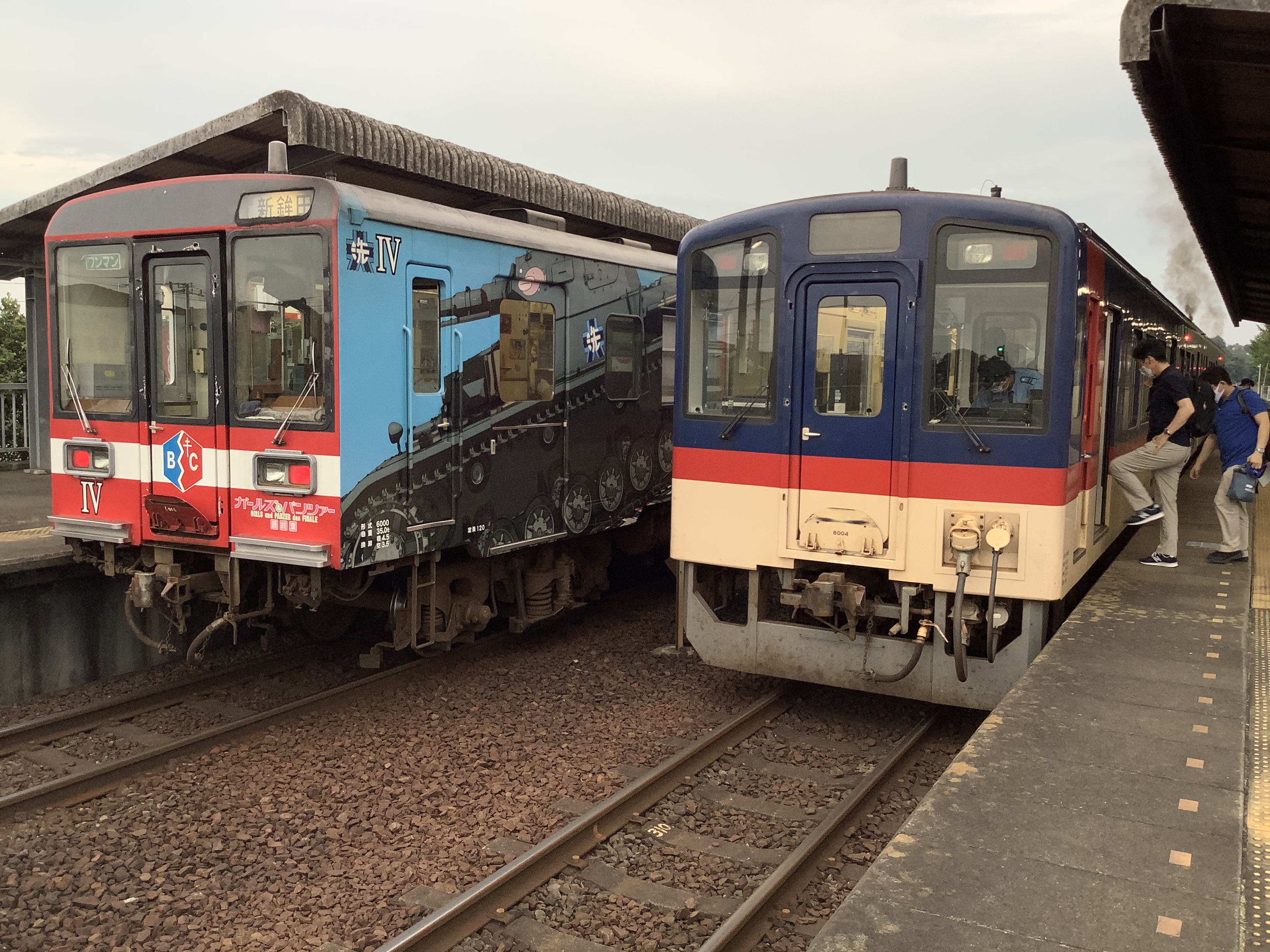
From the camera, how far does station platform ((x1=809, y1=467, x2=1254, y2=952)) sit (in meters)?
2.88

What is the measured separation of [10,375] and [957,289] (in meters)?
19.0

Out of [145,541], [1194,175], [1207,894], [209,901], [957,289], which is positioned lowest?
[209,901]

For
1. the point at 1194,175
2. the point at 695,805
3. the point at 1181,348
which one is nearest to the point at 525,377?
the point at 695,805

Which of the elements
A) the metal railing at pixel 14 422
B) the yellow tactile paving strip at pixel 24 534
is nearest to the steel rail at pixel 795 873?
the yellow tactile paving strip at pixel 24 534

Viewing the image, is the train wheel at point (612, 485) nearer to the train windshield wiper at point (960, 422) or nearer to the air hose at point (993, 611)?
→ the train windshield wiper at point (960, 422)

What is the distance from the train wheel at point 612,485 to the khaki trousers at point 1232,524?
15.9ft

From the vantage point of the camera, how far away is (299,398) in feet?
20.1

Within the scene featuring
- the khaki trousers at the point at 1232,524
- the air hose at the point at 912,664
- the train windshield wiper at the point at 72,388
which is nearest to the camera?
the air hose at the point at 912,664

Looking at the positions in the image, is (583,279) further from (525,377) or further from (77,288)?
(77,288)

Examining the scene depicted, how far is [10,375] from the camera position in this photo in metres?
18.9

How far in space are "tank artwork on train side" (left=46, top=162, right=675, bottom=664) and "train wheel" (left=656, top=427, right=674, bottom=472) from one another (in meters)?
1.94

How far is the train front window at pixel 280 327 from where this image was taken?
5.99 metres

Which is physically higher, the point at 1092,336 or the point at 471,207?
the point at 471,207

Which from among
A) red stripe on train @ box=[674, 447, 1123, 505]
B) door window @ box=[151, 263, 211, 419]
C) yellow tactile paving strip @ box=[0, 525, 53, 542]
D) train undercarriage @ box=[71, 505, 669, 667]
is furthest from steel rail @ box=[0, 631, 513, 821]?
yellow tactile paving strip @ box=[0, 525, 53, 542]
